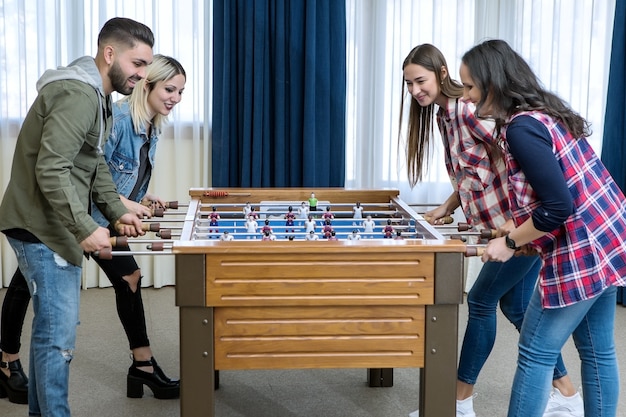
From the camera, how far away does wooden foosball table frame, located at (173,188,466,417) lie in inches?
90.5

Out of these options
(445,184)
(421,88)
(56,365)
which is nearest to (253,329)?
(56,365)

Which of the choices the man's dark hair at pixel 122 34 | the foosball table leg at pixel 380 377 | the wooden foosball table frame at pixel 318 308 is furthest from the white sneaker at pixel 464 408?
the man's dark hair at pixel 122 34

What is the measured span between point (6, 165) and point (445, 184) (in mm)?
2491

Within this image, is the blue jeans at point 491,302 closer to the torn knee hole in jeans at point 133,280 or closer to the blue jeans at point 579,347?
the blue jeans at point 579,347

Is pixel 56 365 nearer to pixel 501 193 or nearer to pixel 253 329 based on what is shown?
pixel 253 329

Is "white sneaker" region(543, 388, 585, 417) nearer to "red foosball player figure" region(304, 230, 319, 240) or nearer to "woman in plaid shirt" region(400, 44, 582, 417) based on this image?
"woman in plaid shirt" region(400, 44, 582, 417)

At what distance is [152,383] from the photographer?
10.5 feet

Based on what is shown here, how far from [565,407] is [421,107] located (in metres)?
1.21

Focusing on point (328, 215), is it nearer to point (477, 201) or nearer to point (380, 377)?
point (477, 201)

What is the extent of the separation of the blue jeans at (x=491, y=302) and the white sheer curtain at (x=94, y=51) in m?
2.27

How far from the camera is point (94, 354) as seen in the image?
12.3ft

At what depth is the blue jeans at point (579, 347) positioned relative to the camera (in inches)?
90.0

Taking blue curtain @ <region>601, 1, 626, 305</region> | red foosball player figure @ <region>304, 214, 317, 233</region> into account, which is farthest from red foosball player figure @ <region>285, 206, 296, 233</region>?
blue curtain @ <region>601, 1, 626, 305</region>

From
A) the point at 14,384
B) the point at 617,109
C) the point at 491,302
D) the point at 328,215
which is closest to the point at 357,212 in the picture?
the point at 328,215
